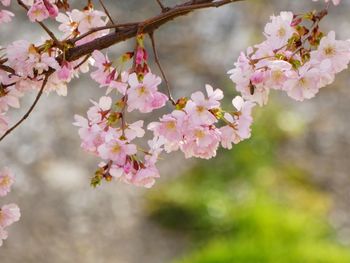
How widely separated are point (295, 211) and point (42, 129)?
5.27ft

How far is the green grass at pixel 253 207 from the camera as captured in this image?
12.8ft

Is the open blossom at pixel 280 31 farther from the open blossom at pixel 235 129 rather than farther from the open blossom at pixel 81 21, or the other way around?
the open blossom at pixel 81 21

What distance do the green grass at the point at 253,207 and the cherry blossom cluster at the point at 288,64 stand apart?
2459mm

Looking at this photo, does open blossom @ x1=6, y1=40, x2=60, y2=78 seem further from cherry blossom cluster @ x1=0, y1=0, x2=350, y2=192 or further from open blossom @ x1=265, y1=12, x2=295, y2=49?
open blossom @ x1=265, y1=12, x2=295, y2=49

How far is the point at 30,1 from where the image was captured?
1592 millimetres

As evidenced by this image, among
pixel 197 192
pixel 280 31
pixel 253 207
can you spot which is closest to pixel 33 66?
pixel 280 31

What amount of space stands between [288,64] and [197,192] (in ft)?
10.8

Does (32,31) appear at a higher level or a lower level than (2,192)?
Answer: higher

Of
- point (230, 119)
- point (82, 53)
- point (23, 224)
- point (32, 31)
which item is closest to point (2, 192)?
point (82, 53)

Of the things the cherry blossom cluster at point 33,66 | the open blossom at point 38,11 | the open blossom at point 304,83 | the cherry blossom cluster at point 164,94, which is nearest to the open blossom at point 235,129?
the cherry blossom cluster at point 164,94

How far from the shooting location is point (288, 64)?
4.31ft

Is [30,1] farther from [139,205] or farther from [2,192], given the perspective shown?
[139,205]

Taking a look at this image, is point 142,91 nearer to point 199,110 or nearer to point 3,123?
point 199,110

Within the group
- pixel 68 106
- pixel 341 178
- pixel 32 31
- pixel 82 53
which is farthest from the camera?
pixel 32 31
